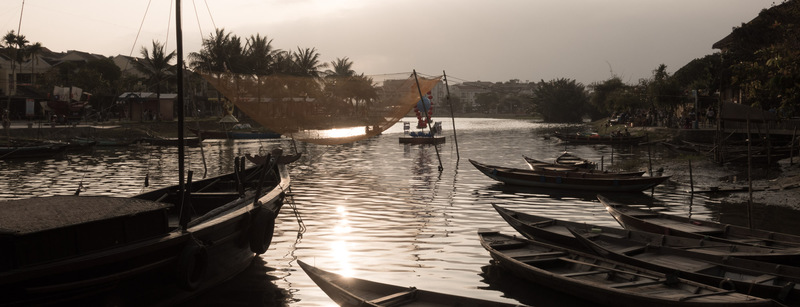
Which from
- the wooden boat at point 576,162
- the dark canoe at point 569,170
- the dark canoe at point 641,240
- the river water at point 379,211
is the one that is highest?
the wooden boat at point 576,162

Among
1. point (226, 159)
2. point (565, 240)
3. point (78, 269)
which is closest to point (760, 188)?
point (565, 240)

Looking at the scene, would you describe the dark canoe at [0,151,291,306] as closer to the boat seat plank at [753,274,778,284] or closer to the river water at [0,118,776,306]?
the river water at [0,118,776,306]

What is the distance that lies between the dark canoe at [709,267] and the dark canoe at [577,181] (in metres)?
12.3

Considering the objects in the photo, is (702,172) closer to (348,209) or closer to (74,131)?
(348,209)

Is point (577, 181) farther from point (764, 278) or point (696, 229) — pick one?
point (764, 278)

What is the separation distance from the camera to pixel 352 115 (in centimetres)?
2969

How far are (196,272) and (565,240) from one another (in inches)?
311

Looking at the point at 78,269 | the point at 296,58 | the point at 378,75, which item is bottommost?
the point at 78,269

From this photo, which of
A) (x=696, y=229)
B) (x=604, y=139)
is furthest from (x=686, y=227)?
(x=604, y=139)

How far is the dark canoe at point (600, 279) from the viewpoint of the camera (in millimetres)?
9531

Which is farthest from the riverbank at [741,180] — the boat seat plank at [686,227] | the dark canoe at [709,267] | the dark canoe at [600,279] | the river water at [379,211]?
the dark canoe at [600,279]

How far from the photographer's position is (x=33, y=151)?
135 feet

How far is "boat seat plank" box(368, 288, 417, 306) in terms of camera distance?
9.56 meters

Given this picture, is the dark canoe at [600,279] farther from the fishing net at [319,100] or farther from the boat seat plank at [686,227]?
the fishing net at [319,100]
